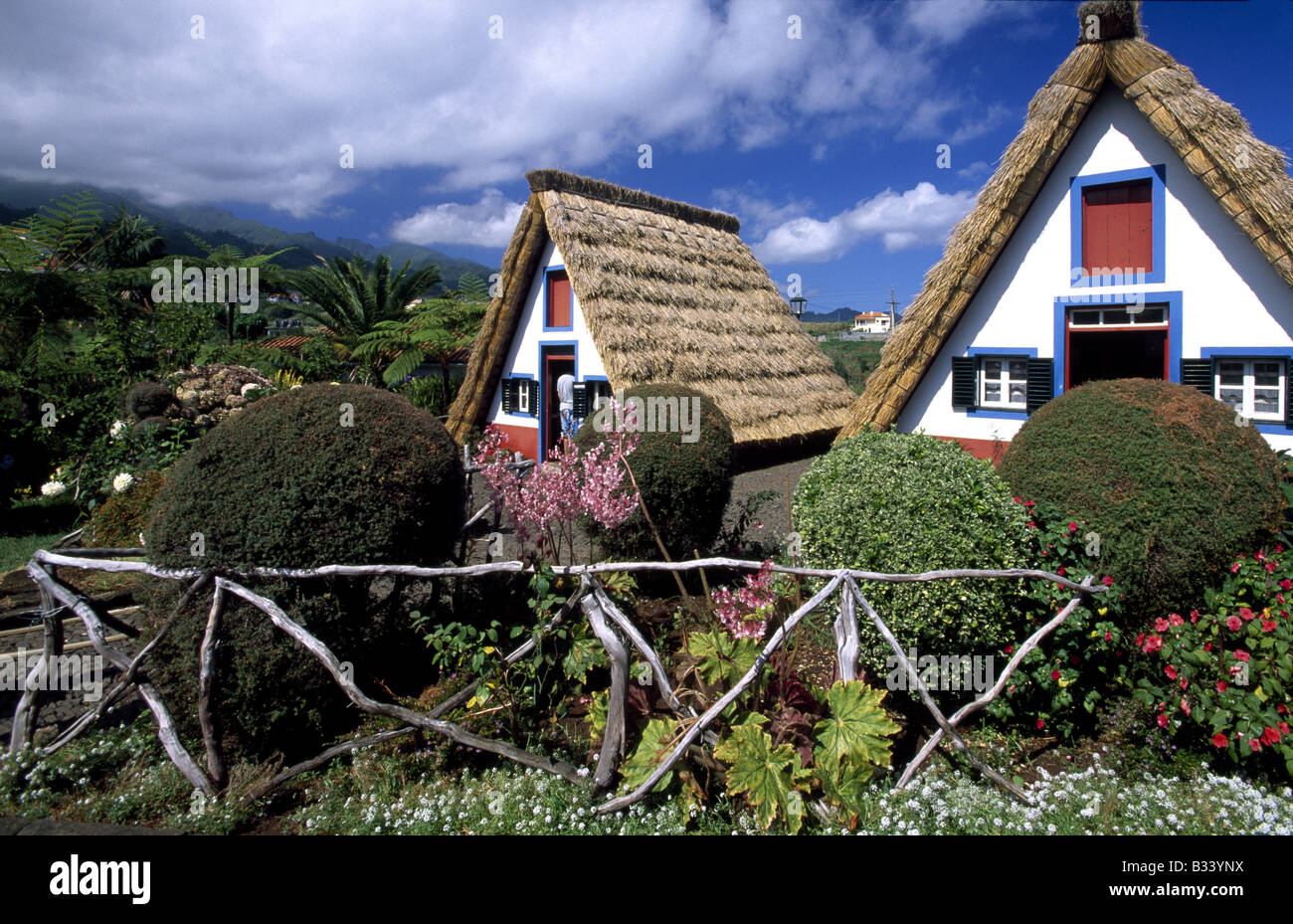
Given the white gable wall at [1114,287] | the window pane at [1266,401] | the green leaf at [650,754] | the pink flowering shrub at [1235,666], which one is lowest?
the green leaf at [650,754]

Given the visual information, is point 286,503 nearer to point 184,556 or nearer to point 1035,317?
point 184,556

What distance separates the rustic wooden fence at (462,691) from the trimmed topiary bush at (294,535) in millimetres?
100

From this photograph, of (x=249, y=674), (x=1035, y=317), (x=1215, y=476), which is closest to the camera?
(x=249, y=674)

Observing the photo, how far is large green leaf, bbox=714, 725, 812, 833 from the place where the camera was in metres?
3.22

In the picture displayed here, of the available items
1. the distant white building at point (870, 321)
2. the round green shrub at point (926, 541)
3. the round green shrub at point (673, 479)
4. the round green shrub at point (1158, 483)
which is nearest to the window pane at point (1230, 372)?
the round green shrub at point (1158, 483)

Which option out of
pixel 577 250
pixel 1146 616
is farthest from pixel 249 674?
pixel 577 250

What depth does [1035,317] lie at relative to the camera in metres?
8.37

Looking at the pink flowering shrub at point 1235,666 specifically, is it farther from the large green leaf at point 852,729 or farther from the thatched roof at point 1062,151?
the thatched roof at point 1062,151

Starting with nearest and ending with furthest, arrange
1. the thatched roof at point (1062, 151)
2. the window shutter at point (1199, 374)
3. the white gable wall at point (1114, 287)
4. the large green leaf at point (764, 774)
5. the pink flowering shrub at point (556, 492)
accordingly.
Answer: the large green leaf at point (764, 774)
the pink flowering shrub at point (556, 492)
the thatched roof at point (1062, 151)
the white gable wall at point (1114, 287)
the window shutter at point (1199, 374)

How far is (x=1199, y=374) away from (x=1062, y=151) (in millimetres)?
2792

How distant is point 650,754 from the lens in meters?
3.53

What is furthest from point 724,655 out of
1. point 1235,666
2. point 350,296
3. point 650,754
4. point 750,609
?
point 350,296

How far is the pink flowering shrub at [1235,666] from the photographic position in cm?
359
